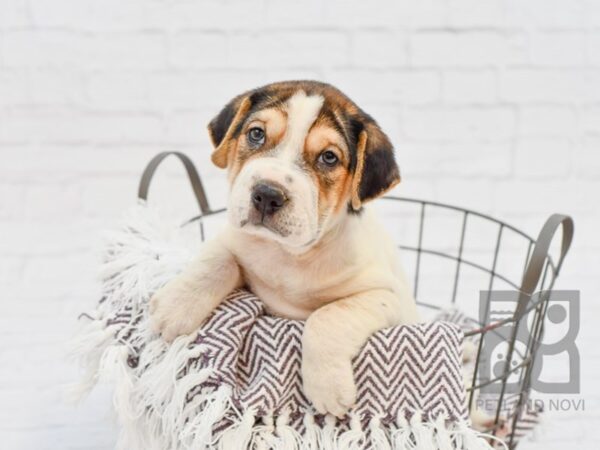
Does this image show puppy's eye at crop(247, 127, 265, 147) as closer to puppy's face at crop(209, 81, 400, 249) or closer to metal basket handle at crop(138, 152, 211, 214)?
puppy's face at crop(209, 81, 400, 249)

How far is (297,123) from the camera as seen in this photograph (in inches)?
57.3

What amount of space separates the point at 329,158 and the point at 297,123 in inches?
3.5

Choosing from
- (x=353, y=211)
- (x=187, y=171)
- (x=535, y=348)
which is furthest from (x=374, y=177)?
(x=187, y=171)

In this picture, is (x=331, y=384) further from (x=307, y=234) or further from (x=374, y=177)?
(x=374, y=177)

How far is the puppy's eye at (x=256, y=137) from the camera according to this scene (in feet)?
4.86

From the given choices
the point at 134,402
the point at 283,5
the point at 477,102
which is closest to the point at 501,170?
the point at 477,102

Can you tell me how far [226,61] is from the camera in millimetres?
2643

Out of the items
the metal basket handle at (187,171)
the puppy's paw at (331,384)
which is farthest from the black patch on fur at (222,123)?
the puppy's paw at (331,384)

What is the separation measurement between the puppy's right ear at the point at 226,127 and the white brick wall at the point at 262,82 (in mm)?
1072

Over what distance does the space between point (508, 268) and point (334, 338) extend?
1.49m

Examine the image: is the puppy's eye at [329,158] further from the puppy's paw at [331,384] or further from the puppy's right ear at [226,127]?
the puppy's paw at [331,384]

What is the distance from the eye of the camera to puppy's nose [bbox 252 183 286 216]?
1.37 metres

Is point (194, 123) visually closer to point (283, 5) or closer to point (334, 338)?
point (283, 5)

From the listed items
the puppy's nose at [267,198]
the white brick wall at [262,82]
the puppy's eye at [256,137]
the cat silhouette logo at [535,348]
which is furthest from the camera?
the white brick wall at [262,82]
